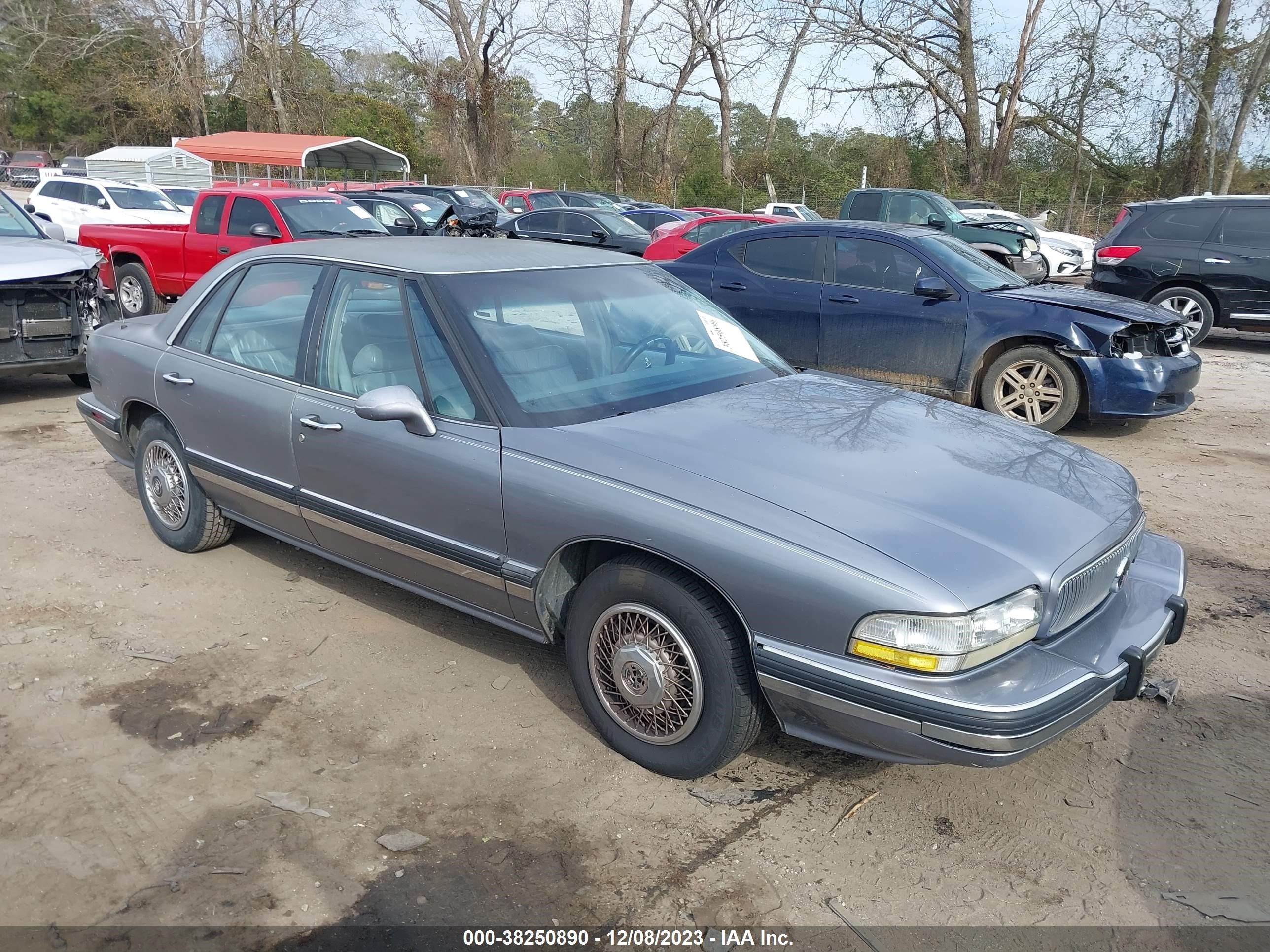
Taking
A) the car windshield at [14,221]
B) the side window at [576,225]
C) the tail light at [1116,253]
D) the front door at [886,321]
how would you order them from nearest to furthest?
the front door at [886,321] → the car windshield at [14,221] → the tail light at [1116,253] → the side window at [576,225]

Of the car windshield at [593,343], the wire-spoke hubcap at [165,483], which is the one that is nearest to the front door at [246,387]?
the wire-spoke hubcap at [165,483]

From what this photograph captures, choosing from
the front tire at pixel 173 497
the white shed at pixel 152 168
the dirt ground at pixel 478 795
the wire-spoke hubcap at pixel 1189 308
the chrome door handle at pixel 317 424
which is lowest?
the dirt ground at pixel 478 795

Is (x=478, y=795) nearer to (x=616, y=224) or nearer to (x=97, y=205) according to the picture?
(x=616, y=224)

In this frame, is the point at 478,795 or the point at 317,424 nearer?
the point at 478,795

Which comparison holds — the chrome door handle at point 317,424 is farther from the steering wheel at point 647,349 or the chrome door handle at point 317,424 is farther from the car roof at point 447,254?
the steering wheel at point 647,349

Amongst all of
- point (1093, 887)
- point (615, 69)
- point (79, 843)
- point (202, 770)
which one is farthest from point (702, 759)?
point (615, 69)

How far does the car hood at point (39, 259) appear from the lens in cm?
759

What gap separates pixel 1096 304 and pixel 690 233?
28.9 feet

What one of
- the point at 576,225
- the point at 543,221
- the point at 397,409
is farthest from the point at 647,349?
the point at 543,221

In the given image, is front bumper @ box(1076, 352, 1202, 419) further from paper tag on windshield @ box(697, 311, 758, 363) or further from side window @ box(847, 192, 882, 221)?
side window @ box(847, 192, 882, 221)

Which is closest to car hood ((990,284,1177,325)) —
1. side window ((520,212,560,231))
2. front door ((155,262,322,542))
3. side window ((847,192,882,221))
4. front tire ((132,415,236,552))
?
front door ((155,262,322,542))

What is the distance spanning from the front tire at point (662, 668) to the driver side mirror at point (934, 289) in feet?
16.7

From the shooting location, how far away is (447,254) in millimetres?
4078

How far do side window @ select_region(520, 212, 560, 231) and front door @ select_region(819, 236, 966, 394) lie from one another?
10757 mm
